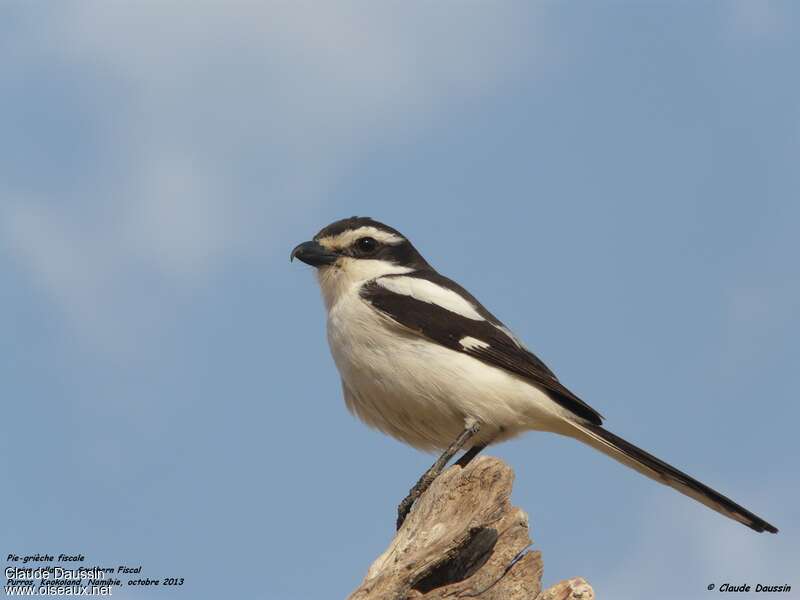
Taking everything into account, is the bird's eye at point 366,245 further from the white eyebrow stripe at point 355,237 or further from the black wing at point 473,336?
the black wing at point 473,336

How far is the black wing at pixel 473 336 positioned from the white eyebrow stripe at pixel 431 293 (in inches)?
2.5

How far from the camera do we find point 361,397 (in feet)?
25.1

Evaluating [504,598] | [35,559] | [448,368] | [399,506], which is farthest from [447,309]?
[35,559]

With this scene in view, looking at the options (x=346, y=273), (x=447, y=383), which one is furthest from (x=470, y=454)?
(x=346, y=273)

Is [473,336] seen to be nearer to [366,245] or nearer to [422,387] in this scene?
[422,387]

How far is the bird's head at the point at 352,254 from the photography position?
329 inches

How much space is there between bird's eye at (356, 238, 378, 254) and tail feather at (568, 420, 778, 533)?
228 cm

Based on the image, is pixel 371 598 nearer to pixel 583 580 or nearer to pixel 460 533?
pixel 460 533

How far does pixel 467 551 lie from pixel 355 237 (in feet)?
11.6

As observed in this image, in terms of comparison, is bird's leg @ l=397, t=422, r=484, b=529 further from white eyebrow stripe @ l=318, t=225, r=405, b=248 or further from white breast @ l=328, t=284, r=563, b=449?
white eyebrow stripe @ l=318, t=225, r=405, b=248

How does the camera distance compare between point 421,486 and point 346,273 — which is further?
point 346,273

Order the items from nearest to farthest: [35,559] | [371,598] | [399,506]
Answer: [371,598] < [399,506] < [35,559]

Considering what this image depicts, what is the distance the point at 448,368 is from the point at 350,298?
1.09 metres

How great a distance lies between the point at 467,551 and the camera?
570cm
